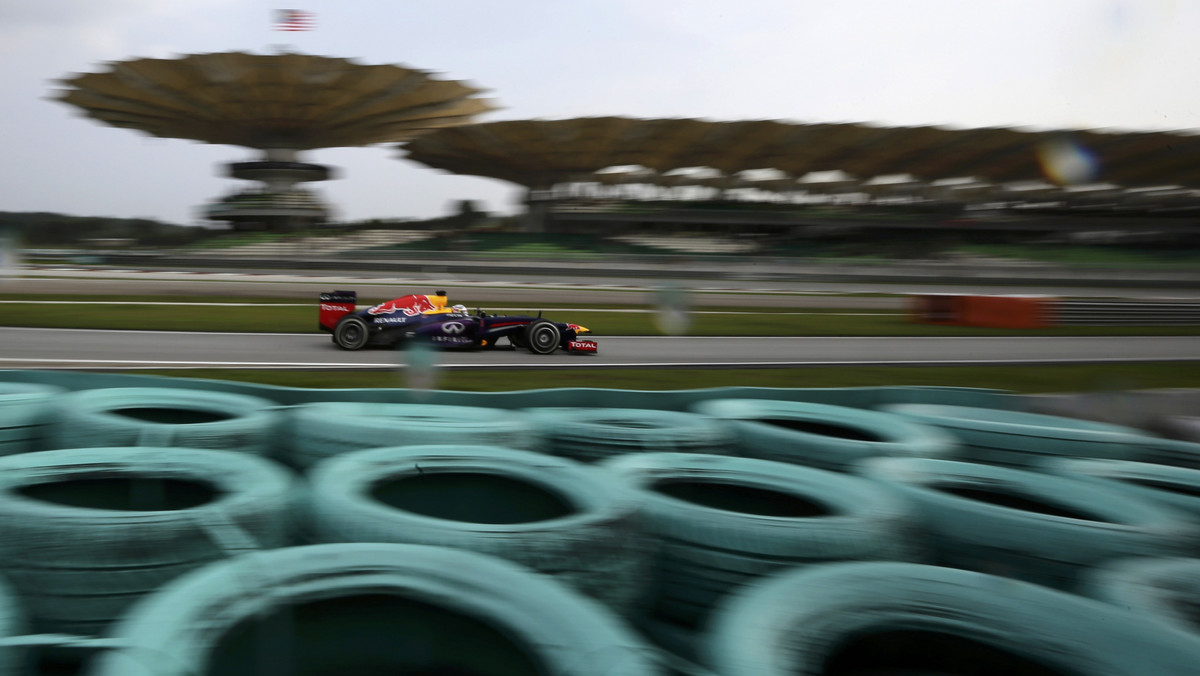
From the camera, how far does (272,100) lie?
143 feet

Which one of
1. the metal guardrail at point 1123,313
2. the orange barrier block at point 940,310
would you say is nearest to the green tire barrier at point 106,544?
the orange barrier block at point 940,310

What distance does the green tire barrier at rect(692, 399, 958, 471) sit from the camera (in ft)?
14.0

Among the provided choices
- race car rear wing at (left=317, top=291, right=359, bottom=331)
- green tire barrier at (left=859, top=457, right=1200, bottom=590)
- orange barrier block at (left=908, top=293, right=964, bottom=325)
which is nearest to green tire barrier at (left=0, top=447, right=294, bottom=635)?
green tire barrier at (left=859, top=457, right=1200, bottom=590)

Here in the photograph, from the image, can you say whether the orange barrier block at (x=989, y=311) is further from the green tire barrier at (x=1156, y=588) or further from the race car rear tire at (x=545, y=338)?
the green tire barrier at (x=1156, y=588)

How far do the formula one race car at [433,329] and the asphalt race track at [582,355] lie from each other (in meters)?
0.20

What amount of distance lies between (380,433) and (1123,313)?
22.4m

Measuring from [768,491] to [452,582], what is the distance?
170 centimetres

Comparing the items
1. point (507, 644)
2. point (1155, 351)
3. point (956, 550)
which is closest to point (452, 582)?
point (507, 644)

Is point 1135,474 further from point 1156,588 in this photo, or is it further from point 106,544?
point 106,544

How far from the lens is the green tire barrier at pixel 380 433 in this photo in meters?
3.94

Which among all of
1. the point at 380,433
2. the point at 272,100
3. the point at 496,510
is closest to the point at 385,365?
the point at 380,433

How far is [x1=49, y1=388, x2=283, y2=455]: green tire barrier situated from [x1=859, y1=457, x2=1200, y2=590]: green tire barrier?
314 centimetres

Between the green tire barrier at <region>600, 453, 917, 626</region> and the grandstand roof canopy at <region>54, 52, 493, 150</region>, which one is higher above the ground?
the grandstand roof canopy at <region>54, 52, 493, 150</region>

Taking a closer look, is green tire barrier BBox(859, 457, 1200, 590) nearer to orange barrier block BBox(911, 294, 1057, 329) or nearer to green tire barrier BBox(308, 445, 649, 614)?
green tire barrier BBox(308, 445, 649, 614)
